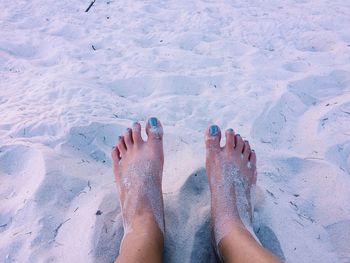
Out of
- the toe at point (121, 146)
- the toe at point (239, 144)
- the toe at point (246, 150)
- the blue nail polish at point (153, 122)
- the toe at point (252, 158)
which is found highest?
the blue nail polish at point (153, 122)

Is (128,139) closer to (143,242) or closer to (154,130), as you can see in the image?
(154,130)

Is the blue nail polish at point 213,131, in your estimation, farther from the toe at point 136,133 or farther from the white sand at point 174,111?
the toe at point 136,133

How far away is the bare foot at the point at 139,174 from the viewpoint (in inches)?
60.3

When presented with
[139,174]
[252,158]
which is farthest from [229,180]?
[139,174]

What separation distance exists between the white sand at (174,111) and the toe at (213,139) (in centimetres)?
11

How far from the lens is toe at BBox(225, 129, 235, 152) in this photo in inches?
71.3

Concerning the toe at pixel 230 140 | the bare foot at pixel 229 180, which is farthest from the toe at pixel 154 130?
the toe at pixel 230 140

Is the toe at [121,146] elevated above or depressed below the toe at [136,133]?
below

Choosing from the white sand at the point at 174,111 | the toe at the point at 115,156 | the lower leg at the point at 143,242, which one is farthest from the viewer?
the toe at the point at 115,156

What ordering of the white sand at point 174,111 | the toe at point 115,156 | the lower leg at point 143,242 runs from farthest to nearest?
the toe at point 115,156 < the white sand at point 174,111 < the lower leg at point 143,242

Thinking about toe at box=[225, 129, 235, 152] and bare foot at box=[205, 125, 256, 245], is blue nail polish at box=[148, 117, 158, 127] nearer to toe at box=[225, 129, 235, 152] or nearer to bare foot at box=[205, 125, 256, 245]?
bare foot at box=[205, 125, 256, 245]

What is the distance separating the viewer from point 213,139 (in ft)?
5.83

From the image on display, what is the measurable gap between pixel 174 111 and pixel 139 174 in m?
0.53

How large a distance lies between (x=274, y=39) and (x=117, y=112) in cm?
161
